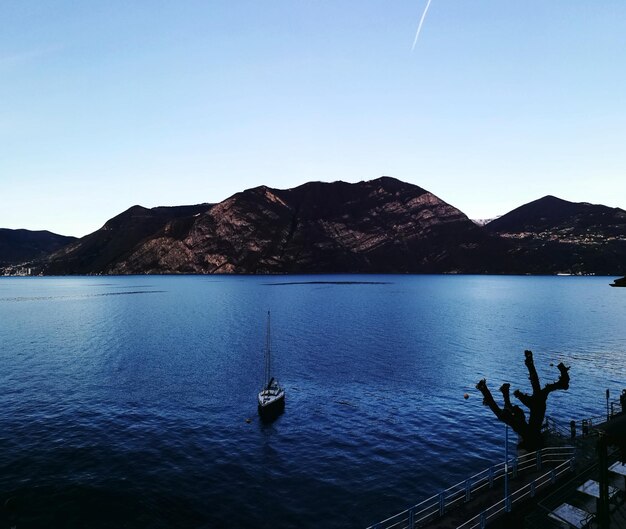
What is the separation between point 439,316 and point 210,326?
7406 centimetres

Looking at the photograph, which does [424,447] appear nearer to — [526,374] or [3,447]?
[526,374]

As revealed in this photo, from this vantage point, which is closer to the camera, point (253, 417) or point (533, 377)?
point (533, 377)

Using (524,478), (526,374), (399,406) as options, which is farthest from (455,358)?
(524,478)

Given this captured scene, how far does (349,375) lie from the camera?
67000 mm

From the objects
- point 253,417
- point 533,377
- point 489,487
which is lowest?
point 253,417

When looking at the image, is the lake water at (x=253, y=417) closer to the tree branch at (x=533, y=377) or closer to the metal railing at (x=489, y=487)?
the metal railing at (x=489, y=487)

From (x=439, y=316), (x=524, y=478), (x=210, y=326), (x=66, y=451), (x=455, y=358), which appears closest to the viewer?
(x=524, y=478)

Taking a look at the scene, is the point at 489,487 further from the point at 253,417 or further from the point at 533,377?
the point at 253,417

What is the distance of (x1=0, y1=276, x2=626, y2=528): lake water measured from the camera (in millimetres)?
31625

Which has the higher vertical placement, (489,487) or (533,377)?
(533,377)

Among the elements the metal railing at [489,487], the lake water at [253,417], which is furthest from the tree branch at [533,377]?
the lake water at [253,417]

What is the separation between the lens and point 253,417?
4941cm

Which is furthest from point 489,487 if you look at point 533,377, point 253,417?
point 253,417

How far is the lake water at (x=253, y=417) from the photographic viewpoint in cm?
3162
